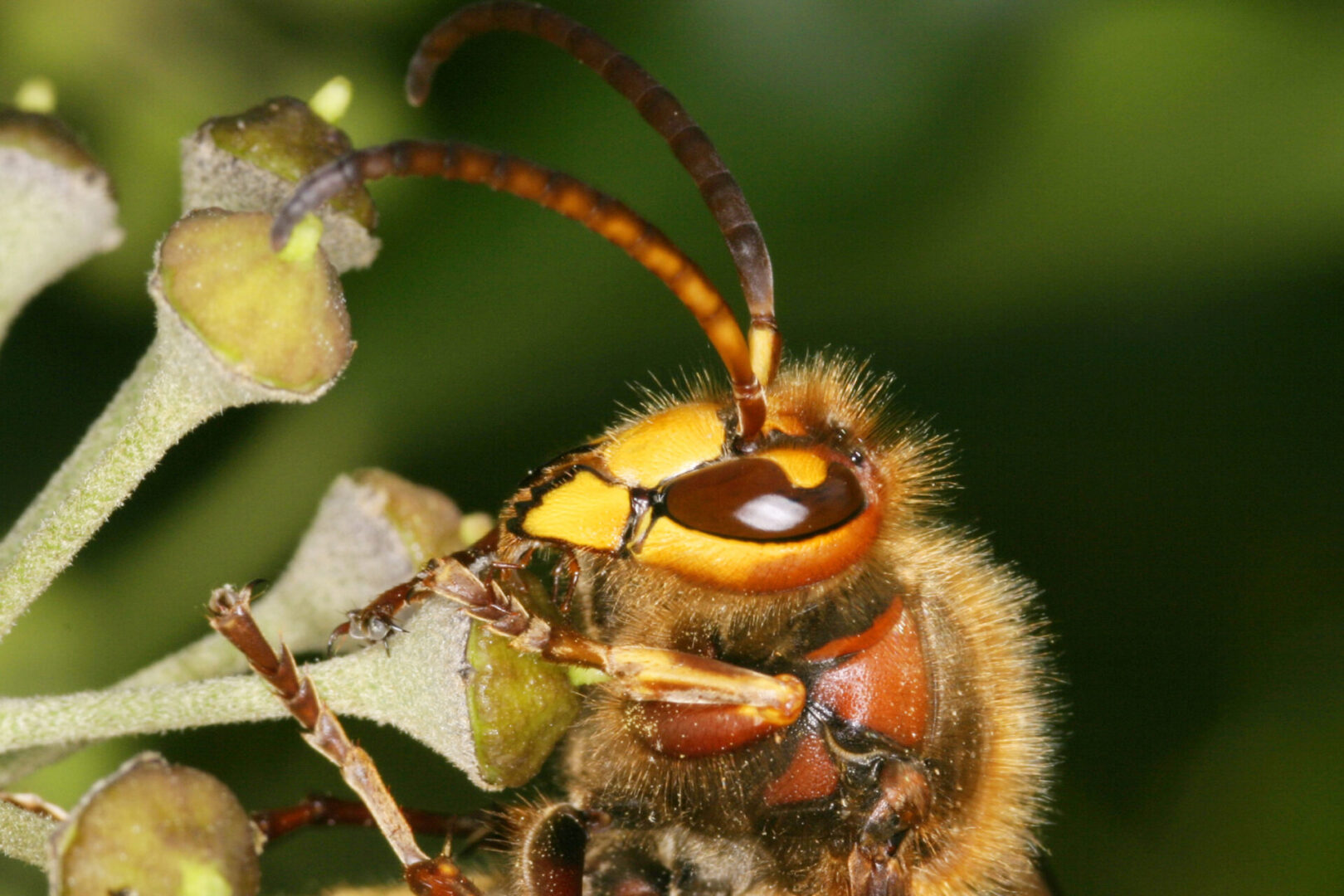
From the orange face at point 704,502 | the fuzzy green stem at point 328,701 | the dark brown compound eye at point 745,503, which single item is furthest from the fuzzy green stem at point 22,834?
the dark brown compound eye at point 745,503

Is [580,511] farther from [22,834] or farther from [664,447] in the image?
[22,834]

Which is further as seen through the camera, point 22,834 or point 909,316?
point 909,316

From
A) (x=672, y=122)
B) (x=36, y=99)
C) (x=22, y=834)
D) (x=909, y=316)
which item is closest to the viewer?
(x=22, y=834)

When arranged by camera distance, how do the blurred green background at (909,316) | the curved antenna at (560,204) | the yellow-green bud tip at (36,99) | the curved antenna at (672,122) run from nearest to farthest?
the curved antenna at (560,204), the curved antenna at (672,122), the yellow-green bud tip at (36,99), the blurred green background at (909,316)

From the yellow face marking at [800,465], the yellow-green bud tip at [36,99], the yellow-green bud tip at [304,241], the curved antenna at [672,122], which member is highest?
A: the curved antenna at [672,122]

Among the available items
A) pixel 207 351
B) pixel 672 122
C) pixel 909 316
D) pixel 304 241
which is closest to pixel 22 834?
pixel 207 351

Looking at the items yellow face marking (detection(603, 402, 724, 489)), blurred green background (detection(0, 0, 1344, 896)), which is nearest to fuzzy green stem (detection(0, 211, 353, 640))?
yellow face marking (detection(603, 402, 724, 489))

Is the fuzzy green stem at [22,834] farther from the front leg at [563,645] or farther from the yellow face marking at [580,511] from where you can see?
the yellow face marking at [580,511]
